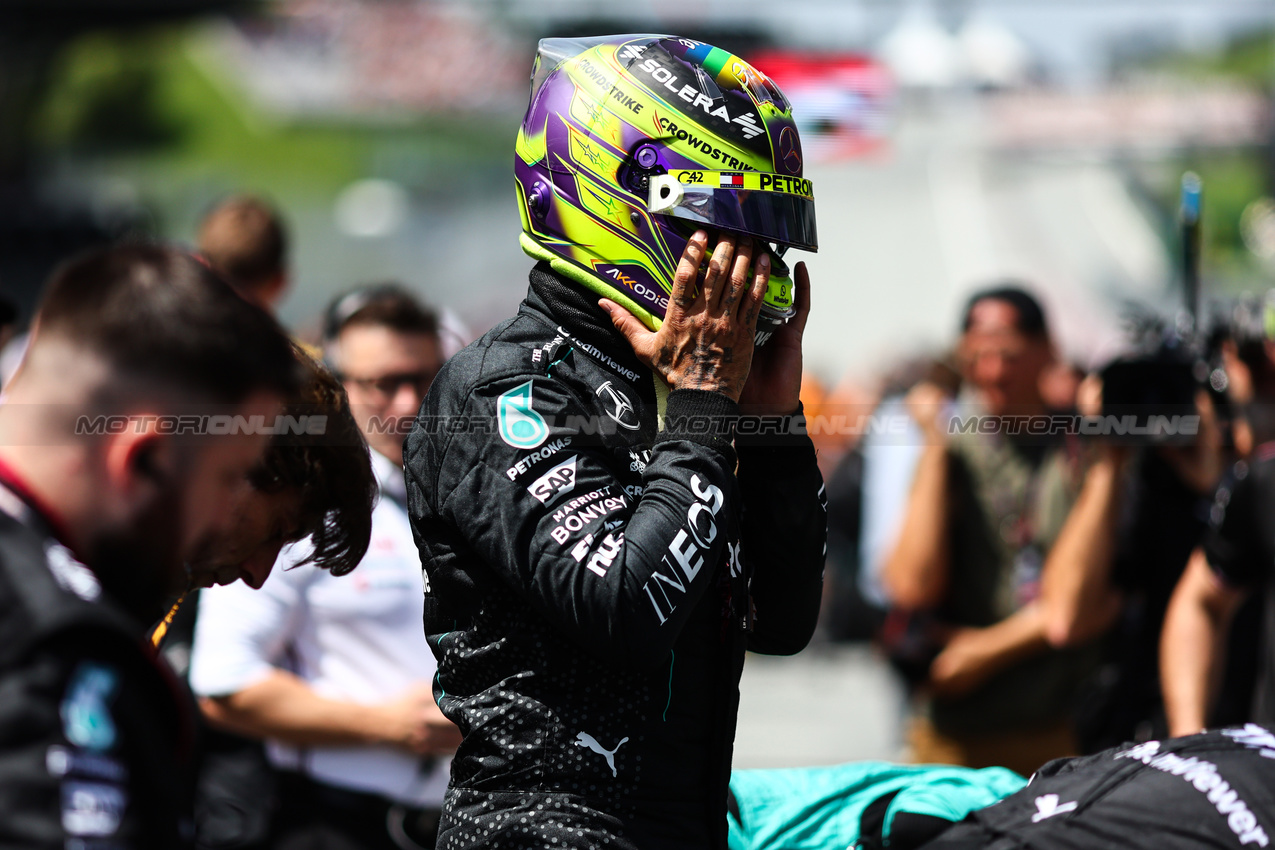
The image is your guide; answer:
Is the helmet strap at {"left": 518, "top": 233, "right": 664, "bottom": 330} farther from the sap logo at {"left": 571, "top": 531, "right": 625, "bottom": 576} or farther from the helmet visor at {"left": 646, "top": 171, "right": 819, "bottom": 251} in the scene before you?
the sap logo at {"left": 571, "top": 531, "right": 625, "bottom": 576}

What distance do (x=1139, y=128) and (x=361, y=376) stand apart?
3157cm

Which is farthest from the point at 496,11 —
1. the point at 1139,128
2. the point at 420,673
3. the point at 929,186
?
the point at 420,673

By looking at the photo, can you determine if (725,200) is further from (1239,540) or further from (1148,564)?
(1148,564)

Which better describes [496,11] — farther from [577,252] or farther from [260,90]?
[577,252]

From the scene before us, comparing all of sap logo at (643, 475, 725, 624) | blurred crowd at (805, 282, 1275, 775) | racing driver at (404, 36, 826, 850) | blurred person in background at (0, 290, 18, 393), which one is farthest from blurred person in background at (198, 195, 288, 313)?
sap logo at (643, 475, 725, 624)

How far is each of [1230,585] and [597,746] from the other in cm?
211

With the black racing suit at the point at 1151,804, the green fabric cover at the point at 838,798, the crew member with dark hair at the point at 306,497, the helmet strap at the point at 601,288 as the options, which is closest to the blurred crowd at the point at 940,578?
the crew member with dark hair at the point at 306,497

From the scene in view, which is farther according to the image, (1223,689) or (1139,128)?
(1139,128)

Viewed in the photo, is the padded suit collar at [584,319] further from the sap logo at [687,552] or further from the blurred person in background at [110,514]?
the blurred person in background at [110,514]

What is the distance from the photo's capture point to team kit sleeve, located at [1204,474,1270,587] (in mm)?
3008

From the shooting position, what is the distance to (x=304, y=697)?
2.91 m

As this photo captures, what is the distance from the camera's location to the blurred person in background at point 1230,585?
298 centimetres

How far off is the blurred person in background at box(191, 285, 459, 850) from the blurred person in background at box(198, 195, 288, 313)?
148cm

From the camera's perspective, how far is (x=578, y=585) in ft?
5.18
